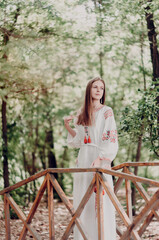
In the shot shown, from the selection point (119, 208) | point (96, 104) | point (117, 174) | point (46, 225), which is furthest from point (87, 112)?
point (46, 225)

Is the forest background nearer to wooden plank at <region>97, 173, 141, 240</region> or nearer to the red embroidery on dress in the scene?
the red embroidery on dress

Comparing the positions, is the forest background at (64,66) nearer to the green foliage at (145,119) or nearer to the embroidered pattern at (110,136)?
the green foliage at (145,119)

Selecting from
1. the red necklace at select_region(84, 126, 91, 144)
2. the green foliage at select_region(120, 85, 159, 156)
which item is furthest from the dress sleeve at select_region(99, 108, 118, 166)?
the green foliage at select_region(120, 85, 159, 156)

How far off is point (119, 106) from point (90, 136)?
17.3ft

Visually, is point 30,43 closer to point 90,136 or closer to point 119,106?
point 90,136

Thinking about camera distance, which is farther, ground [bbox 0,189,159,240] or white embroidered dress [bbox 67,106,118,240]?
ground [bbox 0,189,159,240]

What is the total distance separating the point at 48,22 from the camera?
599 cm

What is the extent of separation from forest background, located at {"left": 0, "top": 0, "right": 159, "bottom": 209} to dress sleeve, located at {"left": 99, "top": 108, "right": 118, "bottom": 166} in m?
1.71

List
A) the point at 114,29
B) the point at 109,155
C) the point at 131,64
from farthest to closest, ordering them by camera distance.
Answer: the point at 131,64, the point at 114,29, the point at 109,155

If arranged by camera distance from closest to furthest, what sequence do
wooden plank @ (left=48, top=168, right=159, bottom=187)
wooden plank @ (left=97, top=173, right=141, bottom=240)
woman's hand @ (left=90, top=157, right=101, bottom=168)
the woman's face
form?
1. wooden plank @ (left=48, top=168, right=159, bottom=187)
2. wooden plank @ (left=97, top=173, right=141, bottom=240)
3. woman's hand @ (left=90, top=157, right=101, bottom=168)
4. the woman's face

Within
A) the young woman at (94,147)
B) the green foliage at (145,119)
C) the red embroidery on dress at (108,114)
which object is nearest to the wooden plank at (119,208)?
the young woman at (94,147)

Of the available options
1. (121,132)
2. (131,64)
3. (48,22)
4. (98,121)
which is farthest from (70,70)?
(98,121)

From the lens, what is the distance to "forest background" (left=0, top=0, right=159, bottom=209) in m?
5.41

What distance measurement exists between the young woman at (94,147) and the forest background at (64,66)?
1474 millimetres
